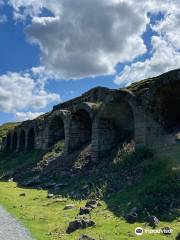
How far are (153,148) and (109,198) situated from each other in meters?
3.62

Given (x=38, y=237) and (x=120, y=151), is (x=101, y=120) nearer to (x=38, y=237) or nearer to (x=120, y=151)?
(x=120, y=151)

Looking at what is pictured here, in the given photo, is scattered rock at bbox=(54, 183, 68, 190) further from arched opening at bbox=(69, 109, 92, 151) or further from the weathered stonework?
arched opening at bbox=(69, 109, 92, 151)

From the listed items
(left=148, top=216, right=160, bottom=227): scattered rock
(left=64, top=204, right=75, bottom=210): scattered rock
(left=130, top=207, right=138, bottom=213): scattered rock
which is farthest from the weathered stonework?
(left=148, top=216, right=160, bottom=227): scattered rock

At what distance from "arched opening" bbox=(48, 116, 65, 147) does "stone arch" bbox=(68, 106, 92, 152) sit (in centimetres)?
445

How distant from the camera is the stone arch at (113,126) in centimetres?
1881

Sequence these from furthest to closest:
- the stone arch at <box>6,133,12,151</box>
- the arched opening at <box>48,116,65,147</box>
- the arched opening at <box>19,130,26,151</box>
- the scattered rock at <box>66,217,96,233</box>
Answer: the stone arch at <box>6,133,12,151</box>, the arched opening at <box>19,130,26,151</box>, the arched opening at <box>48,116,65,147</box>, the scattered rock at <box>66,217,96,233</box>

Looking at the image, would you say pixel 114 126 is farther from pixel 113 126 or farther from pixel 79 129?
pixel 79 129

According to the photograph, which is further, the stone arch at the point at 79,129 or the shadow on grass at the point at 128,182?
the stone arch at the point at 79,129

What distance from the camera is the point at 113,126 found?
1983 centimetres

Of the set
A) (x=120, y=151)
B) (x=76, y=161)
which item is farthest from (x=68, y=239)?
(x=76, y=161)

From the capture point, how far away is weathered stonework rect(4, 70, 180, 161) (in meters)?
15.8

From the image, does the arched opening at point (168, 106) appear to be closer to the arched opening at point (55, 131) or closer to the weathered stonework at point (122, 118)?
the weathered stonework at point (122, 118)

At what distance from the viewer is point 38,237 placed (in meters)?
8.37

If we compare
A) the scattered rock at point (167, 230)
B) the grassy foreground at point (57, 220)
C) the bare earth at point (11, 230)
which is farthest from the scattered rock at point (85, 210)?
the scattered rock at point (167, 230)
